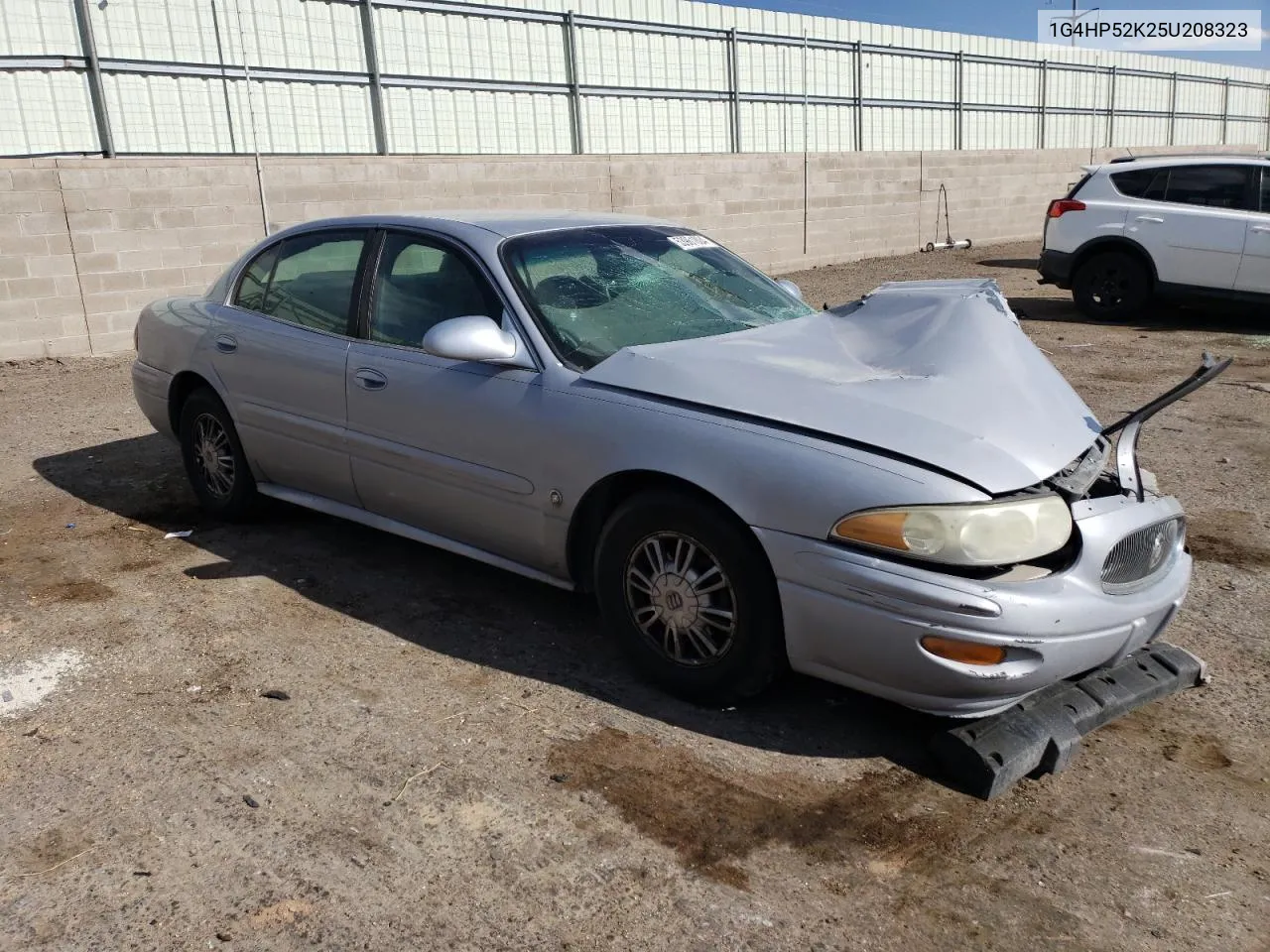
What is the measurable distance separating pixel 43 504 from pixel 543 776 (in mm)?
4122

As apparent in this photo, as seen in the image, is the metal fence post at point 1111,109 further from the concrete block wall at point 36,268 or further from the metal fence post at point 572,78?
the concrete block wall at point 36,268

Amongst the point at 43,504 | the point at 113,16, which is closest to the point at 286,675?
the point at 43,504

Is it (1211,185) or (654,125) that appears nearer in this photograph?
(1211,185)

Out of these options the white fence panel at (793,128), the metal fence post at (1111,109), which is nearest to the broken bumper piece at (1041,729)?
the white fence panel at (793,128)

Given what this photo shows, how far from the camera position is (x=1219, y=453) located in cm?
661

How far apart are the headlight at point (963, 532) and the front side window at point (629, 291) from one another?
1287 millimetres

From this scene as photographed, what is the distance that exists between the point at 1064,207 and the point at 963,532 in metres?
9.97

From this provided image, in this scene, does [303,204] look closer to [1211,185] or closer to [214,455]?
[214,455]

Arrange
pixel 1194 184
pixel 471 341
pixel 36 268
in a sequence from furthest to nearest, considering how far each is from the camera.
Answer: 1. pixel 1194 184
2. pixel 36 268
3. pixel 471 341

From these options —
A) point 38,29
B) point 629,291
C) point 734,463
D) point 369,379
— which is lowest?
point 734,463

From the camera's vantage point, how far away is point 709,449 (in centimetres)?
335

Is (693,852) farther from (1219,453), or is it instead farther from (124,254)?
(124,254)

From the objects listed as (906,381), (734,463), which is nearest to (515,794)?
(734,463)

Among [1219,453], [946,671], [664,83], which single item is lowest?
[1219,453]
